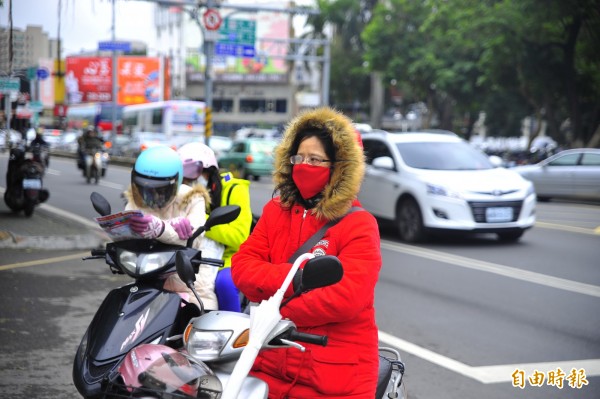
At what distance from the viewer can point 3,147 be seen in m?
13.7

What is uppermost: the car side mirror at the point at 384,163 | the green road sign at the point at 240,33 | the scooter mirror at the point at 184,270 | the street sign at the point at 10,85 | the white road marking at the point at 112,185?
the green road sign at the point at 240,33

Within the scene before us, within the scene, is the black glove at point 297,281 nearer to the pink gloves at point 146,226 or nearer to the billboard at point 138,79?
Result: the pink gloves at point 146,226

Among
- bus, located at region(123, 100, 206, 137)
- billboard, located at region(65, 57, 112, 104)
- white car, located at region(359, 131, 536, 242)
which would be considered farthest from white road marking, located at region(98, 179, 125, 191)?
billboard, located at region(65, 57, 112, 104)

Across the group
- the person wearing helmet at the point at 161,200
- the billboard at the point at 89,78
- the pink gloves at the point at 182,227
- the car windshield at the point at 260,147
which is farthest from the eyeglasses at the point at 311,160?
the billboard at the point at 89,78

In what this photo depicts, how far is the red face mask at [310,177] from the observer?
2.86m

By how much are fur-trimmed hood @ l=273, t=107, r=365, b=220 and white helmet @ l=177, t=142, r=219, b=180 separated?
1809mm

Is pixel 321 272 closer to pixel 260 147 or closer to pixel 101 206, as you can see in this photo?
pixel 101 206

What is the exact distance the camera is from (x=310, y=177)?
2.87 meters

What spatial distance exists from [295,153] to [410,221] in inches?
393

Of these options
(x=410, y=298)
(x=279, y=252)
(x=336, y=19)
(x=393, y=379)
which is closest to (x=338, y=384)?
(x=279, y=252)

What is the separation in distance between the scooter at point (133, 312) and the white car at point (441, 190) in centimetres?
888

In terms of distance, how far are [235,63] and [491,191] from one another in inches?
3236

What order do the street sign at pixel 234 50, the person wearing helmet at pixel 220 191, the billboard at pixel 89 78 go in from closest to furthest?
the person wearing helmet at pixel 220 191, the street sign at pixel 234 50, the billboard at pixel 89 78

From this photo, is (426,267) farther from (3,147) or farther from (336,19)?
(336,19)
